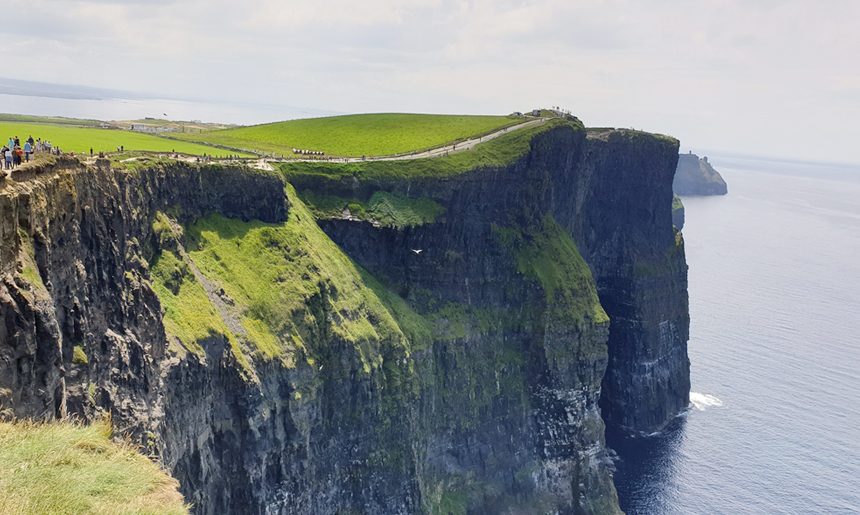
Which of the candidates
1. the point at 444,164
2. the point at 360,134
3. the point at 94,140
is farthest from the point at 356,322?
the point at 360,134

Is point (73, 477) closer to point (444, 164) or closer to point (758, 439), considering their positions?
point (444, 164)

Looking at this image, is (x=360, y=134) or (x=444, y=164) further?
(x=360, y=134)

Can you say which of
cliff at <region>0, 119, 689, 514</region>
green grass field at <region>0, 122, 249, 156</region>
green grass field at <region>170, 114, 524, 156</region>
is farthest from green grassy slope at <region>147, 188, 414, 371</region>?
green grass field at <region>170, 114, 524, 156</region>

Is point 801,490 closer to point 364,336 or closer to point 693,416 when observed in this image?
point 693,416

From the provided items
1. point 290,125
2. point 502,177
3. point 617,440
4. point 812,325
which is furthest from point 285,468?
point 812,325

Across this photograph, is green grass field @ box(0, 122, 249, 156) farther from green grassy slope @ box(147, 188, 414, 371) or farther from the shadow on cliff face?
the shadow on cliff face

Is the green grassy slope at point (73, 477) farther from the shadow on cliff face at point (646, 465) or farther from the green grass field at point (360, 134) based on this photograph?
the shadow on cliff face at point (646, 465)

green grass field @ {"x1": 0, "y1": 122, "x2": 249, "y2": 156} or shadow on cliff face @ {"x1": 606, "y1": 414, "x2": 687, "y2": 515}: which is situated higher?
green grass field @ {"x1": 0, "y1": 122, "x2": 249, "y2": 156}
